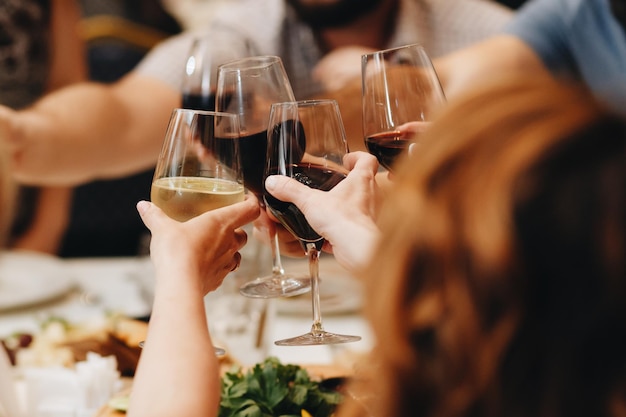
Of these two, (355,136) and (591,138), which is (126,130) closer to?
(355,136)

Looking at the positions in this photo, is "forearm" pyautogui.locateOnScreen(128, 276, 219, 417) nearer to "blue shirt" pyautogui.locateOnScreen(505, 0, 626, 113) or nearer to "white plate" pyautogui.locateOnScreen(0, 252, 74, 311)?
"white plate" pyautogui.locateOnScreen(0, 252, 74, 311)

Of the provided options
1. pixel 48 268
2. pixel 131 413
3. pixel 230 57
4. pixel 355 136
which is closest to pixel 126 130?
pixel 48 268

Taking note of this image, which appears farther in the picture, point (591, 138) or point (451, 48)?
point (451, 48)

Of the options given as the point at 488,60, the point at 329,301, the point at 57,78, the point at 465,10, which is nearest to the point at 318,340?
the point at 329,301

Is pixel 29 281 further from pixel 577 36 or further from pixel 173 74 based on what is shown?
pixel 577 36

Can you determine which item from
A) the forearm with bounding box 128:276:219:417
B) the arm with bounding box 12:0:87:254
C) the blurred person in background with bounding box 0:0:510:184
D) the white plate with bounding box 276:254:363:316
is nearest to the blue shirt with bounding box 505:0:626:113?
the blurred person in background with bounding box 0:0:510:184

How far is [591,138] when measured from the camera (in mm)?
538

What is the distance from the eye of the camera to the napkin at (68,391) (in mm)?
1137

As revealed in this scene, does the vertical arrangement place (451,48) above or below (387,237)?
above

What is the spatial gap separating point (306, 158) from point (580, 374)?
1.58 ft

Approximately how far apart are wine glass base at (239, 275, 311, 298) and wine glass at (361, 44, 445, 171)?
0.22 m

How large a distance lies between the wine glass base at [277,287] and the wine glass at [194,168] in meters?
0.16

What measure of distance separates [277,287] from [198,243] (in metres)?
0.26

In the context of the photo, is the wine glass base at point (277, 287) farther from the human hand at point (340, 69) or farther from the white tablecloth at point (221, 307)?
the human hand at point (340, 69)
